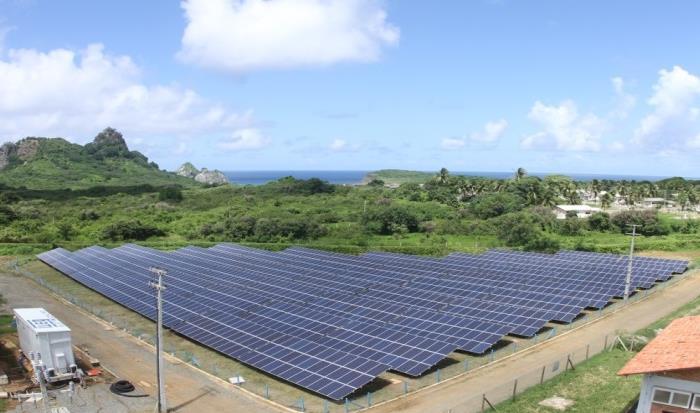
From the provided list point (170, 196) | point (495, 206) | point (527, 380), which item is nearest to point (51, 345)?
point (527, 380)

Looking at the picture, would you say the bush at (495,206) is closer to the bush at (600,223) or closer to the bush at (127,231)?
the bush at (600,223)

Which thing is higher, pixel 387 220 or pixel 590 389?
pixel 387 220

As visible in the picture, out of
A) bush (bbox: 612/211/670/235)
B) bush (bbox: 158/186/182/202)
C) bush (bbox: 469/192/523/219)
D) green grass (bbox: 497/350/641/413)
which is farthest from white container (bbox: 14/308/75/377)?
bush (bbox: 158/186/182/202)

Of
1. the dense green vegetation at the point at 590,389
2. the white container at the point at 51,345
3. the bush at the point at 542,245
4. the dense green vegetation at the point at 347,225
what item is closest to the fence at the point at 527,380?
the dense green vegetation at the point at 590,389

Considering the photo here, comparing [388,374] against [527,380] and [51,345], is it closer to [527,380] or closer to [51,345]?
[527,380]

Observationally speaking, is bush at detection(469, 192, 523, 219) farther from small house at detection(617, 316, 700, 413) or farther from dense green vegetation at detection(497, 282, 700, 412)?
small house at detection(617, 316, 700, 413)

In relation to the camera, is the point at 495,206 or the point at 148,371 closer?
the point at 148,371

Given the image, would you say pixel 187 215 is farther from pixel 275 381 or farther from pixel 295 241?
pixel 275 381
